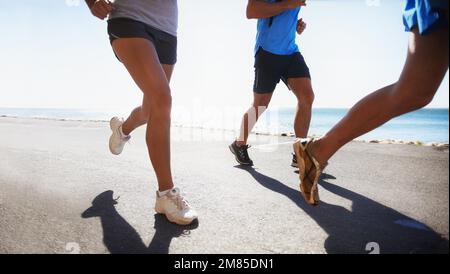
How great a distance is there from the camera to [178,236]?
1.88 metres

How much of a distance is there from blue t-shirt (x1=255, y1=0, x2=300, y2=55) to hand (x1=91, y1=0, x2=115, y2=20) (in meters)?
1.77

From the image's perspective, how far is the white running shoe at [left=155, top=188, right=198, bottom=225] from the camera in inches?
80.6

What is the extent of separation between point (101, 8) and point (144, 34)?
0.32 metres

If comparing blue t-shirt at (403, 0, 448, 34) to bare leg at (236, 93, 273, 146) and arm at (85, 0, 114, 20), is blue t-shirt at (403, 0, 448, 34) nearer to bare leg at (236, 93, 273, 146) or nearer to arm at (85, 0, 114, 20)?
arm at (85, 0, 114, 20)

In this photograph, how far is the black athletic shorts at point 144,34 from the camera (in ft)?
7.31

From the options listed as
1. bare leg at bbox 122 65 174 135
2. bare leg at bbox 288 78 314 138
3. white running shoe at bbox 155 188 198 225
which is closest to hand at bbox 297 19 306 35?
bare leg at bbox 288 78 314 138

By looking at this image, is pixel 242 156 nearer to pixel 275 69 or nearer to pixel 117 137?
pixel 275 69

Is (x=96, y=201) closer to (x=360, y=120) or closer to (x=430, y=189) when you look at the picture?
(x=360, y=120)

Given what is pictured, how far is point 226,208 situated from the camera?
2.36 m

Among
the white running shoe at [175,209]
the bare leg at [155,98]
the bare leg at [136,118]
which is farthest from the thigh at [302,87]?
the white running shoe at [175,209]

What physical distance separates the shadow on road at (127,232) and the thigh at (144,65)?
84 centimetres

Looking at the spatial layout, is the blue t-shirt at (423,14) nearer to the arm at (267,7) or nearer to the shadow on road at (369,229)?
the shadow on road at (369,229)

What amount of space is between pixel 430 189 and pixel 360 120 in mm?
1459
